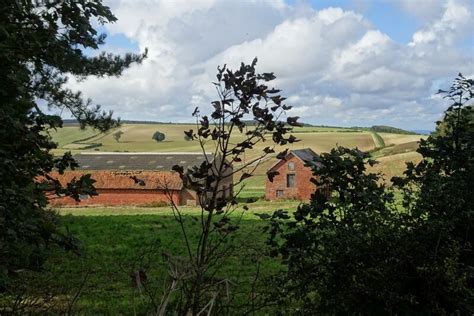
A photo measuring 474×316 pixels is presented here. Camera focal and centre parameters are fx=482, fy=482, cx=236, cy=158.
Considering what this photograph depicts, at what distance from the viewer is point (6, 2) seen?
338 centimetres

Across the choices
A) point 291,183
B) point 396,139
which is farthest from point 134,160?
point 396,139

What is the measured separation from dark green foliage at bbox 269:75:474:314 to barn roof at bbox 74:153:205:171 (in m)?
47.7

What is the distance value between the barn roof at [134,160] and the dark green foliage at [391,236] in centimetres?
4773

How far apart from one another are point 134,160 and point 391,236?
181 ft

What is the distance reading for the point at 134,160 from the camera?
57281 millimetres

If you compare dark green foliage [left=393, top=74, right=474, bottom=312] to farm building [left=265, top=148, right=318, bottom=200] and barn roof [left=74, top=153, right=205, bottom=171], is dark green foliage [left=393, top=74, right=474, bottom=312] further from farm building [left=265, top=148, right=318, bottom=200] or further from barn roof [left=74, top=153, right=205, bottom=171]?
barn roof [left=74, top=153, right=205, bottom=171]

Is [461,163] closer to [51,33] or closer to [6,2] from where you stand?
[51,33]

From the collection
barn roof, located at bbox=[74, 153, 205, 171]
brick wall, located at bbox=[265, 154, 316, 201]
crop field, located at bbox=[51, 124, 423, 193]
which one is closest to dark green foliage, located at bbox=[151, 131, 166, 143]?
crop field, located at bbox=[51, 124, 423, 193]

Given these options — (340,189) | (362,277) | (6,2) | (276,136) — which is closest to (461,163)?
(340,189)

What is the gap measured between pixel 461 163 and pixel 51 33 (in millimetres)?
3645

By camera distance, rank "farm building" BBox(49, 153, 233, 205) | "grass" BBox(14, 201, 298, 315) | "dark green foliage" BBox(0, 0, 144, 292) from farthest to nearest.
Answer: "farm building" BBox(49, 153, 233, 205), "grass" BBox(14, 201, 298, 315), "dark green foliage" BBox(0, 0, 144, 292)

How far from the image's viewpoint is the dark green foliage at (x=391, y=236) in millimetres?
3609

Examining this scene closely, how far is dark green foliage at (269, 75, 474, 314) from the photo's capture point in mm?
3609

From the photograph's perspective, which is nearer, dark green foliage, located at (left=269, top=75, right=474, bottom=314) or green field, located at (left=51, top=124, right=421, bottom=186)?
dark green foliage, located at (left=269, top=75, right=474, bottom=314)
